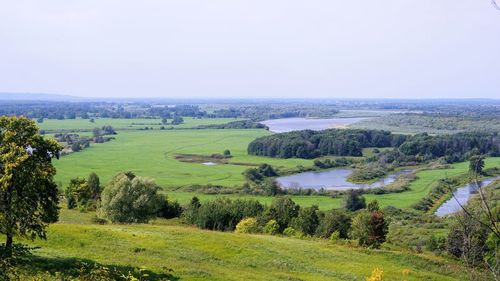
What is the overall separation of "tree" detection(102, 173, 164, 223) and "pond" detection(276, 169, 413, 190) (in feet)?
187

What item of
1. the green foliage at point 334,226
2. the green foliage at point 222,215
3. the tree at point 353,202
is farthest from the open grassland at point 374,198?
the green foliage at point 222,215

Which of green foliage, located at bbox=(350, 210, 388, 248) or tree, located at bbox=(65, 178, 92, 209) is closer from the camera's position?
green foliage, located at bbox=(350, 210, 388, 248)

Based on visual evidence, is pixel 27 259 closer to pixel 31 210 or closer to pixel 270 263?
pixel 31 210

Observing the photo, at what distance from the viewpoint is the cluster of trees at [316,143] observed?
522 ft

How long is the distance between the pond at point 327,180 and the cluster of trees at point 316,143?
81.1 feet

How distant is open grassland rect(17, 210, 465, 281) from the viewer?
89.4ft

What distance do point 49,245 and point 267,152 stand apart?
130 m

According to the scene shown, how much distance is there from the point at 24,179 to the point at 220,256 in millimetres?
15578

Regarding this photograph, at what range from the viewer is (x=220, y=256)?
33.2m

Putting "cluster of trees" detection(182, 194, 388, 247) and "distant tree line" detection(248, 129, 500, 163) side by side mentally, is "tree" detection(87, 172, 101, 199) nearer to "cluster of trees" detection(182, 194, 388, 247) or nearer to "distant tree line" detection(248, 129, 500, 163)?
"cluster of trees" detection(182, 194, 388, 247)

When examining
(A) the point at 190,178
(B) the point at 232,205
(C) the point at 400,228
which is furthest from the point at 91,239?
(A) the point at 190,178

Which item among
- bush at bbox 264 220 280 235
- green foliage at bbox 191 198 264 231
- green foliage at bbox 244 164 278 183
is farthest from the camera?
green foliage at bbox 244 164 278 183

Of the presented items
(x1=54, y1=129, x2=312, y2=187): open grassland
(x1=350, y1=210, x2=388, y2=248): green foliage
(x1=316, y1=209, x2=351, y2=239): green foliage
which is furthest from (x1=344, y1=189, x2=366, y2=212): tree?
(x1=350, y1=210, x2=388, y2=248): green foliage

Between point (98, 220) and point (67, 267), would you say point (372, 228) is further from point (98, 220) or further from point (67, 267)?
point (67, 267)
